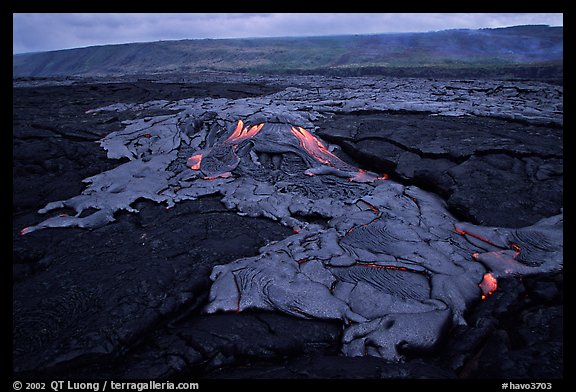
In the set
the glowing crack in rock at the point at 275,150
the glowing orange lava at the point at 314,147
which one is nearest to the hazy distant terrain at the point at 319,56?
the glowing orange lava at the point at 314,147

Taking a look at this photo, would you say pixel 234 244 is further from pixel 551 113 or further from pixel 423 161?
pixel 551 113

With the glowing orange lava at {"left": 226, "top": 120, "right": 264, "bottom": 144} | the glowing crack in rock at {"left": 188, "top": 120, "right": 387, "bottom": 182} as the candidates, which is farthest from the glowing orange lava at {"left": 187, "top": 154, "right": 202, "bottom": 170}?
the glowing orange lava at {"left": 226, "top": 120, "right": 264, "bottom": 144}

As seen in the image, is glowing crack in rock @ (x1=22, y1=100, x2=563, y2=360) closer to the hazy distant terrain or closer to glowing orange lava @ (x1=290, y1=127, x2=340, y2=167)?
glowing orange lava @ (x1=290, y1=127, x2=340, y2=167)

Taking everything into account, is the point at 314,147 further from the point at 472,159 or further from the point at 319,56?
the point at 319,56

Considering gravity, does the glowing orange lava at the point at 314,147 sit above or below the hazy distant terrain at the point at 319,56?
below

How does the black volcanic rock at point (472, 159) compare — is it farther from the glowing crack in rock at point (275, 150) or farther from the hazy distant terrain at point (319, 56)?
the hazy distant terrain at point (319, 56)
